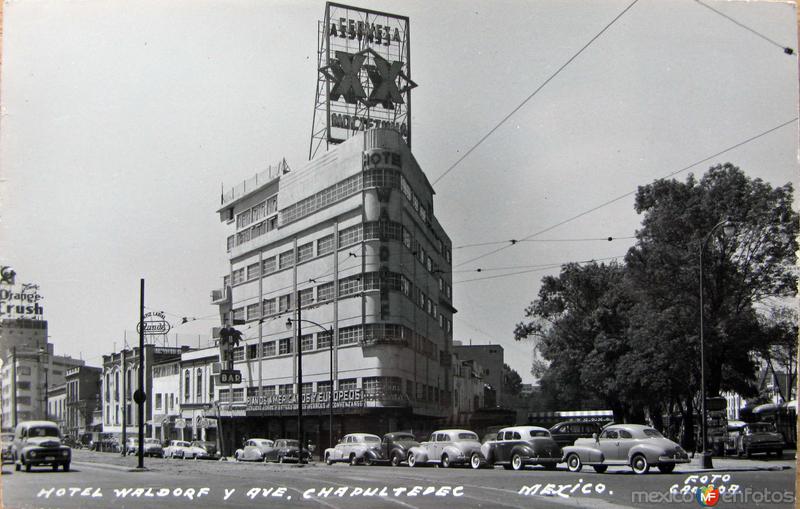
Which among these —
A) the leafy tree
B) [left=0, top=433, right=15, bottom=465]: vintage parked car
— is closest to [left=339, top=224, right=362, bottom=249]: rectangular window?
[left=0, top=433, right=15, bottom=465]: vintage parked car

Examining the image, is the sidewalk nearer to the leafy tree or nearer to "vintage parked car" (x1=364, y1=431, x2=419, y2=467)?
"vintage parked car" (x1=364, y1=431, x2=419, y2=467)

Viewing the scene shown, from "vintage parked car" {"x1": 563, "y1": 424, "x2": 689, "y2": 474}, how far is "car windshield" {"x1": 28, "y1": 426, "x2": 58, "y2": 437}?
16600mm

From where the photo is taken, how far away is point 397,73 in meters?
56.6

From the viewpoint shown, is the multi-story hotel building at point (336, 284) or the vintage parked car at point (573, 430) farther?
the multi-story hotel building at point (336, 284)

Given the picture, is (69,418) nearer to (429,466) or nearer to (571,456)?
(429,466)

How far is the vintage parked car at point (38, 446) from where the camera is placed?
1986cm

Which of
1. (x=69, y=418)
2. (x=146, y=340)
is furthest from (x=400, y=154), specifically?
(x=69, y=418)

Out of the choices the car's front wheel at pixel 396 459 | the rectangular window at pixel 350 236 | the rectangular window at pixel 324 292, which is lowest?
the car's front wheel at pixel 396 459

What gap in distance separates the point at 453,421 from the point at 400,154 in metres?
22.9

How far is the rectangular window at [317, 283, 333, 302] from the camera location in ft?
187

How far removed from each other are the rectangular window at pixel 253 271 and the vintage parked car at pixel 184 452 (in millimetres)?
11157

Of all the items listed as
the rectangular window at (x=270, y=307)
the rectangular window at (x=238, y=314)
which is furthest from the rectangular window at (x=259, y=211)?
the rectangular window at (x=238, y=314)

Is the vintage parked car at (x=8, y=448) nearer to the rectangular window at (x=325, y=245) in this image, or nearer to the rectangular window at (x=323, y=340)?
the rectangular window at (x=325, y=245)

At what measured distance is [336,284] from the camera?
2224 inches
